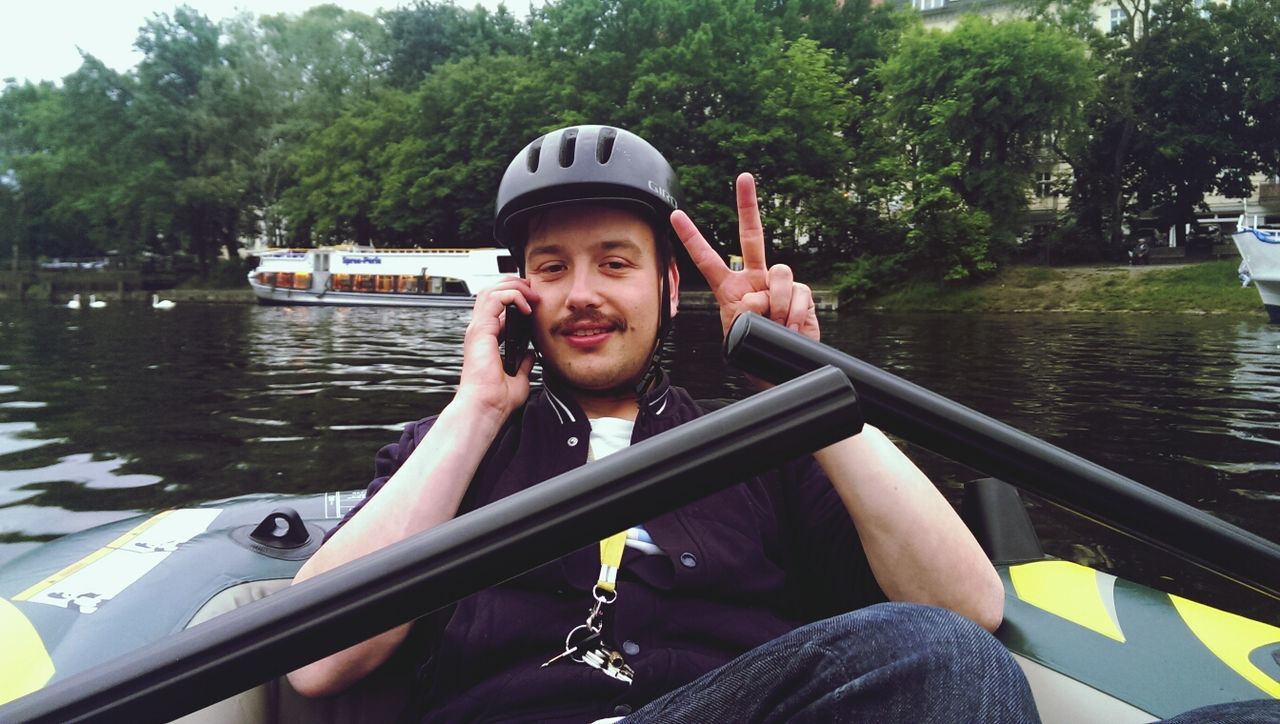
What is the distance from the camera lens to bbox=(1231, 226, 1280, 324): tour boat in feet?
67.5

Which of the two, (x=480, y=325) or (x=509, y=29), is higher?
(x=509, y=29)

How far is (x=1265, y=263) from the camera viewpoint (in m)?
20.8

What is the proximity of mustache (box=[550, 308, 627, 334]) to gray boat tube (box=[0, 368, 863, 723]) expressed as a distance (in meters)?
1.33

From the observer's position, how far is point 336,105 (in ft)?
159

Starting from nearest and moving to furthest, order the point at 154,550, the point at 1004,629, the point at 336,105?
the point at 1004,629 → the point at 154,550 → the point at 336,105

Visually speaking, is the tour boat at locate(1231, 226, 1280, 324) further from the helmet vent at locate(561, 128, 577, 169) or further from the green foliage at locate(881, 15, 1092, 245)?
the helmet vent at locate(561, 128, 577, 169)

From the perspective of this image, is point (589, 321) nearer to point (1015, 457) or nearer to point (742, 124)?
point (1015, 457)

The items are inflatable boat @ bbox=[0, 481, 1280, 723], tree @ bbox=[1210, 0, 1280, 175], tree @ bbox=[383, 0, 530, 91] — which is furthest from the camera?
tree @ bbox=[383, 0, 530, 91]

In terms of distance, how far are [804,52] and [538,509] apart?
3506 centimetres

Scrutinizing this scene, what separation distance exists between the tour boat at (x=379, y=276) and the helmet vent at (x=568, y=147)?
2766cm

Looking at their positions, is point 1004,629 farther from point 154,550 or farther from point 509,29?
point 509,29

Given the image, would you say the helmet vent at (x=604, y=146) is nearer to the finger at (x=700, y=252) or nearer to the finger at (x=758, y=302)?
the finger at (x=700, y=252)

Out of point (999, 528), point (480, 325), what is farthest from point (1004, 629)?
point (480, 325)

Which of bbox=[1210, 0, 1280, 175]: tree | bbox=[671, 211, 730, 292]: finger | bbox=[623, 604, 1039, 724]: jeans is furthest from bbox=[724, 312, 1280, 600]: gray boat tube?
bbox=[1210, 0, 1280, 175]: tree
